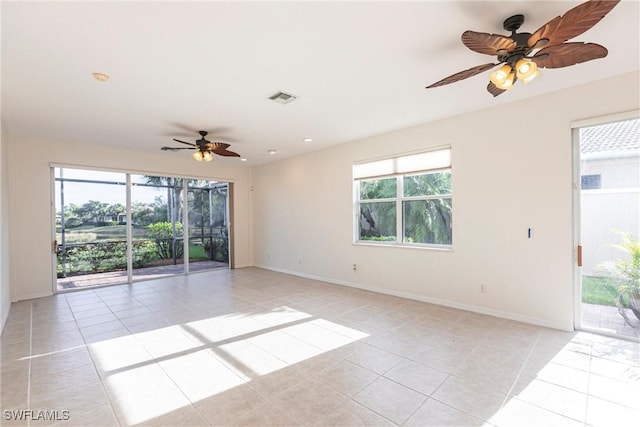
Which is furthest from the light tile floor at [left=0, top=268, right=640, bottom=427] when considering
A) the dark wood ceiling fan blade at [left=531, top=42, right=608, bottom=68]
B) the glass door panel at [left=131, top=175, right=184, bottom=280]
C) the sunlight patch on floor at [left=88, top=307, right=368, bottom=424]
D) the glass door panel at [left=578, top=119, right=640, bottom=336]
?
the dark wood ceiling fan blade at [left=531, top=42, right=608, bottom=68]

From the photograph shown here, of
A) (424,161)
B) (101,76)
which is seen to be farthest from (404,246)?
(101,76)

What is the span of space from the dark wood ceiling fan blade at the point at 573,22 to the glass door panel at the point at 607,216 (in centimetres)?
190

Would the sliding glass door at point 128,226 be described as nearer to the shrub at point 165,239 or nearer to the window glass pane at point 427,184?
the shrub at point 165,239

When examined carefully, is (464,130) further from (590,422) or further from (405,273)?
(590,422)

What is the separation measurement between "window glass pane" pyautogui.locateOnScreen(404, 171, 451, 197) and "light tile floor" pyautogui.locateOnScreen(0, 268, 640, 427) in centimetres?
172

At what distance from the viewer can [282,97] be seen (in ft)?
10.9

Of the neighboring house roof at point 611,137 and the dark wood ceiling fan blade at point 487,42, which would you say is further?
the neighboring house roof at point 611,137

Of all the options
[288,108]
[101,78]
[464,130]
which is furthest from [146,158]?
[464,130]

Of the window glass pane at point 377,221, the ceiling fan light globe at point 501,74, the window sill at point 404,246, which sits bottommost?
the window sill at point 404,246

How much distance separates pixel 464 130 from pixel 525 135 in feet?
2.40

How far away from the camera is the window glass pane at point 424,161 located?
4229 millimetres

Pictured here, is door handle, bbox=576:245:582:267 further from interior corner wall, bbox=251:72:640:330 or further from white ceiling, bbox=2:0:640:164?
white ceiling, bbox=2:0:640:164

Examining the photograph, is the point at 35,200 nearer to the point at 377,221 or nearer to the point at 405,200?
the point at 377,221

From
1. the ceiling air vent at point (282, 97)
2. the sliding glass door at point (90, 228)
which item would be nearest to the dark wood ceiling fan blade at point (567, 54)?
the ceiling air vent at point (282, 97)
